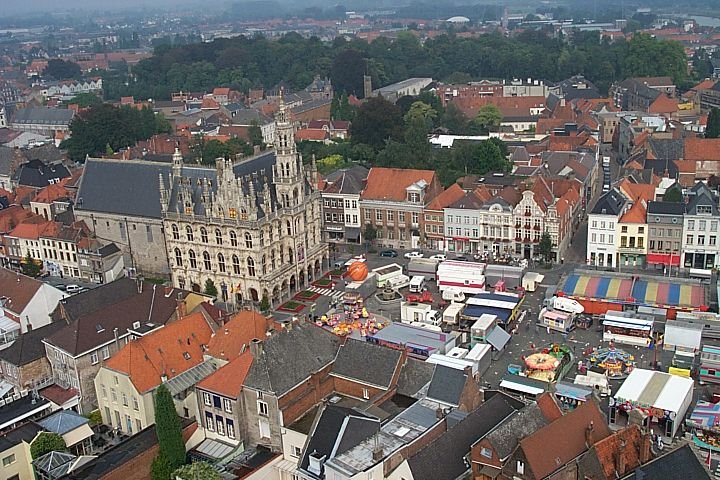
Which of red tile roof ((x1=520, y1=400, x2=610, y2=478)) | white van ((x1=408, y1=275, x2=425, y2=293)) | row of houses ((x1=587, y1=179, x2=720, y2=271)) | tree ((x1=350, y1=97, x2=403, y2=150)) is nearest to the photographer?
red tile roof ((x1=520, y1=400, x2=610, y2=478))

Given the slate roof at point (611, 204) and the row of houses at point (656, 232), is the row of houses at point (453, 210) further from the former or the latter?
the row of houses at point (656, 232)

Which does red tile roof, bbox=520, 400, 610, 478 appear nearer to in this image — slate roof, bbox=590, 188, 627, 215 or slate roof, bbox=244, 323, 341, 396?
slate roof, bbox=244, 323, 341, 396

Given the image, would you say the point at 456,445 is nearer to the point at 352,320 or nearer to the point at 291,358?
the point at 291,358

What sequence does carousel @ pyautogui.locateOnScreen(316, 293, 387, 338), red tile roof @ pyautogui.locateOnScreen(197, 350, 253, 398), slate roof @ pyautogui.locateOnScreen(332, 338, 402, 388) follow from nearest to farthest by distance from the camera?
red tile roof @ pyautogui.locateOnScreen(197, 350, 253, 398), slate roof @ pyautogui.locateOnScreen(332, 338, 402, 388), carousel @ pyautogui.locateOnScreen(316, 293, 387, 338)

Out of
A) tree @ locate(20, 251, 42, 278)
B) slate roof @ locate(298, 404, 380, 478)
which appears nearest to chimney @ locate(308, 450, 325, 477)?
slate roof @ locate(298, 404, 380, 478)

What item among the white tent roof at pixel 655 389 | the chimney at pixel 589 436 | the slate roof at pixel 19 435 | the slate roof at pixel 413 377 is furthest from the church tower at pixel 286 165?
the chimney at pixel 589 436

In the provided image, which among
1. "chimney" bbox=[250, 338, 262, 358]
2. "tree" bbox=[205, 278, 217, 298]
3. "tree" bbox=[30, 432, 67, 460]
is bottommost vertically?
"tree" bbox=[205, 278, 217, 298]

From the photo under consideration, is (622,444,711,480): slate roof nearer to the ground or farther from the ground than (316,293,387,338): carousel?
farther from the ground

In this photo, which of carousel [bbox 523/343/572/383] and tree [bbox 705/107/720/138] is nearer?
carousel [bbox 523/343/572/383]
